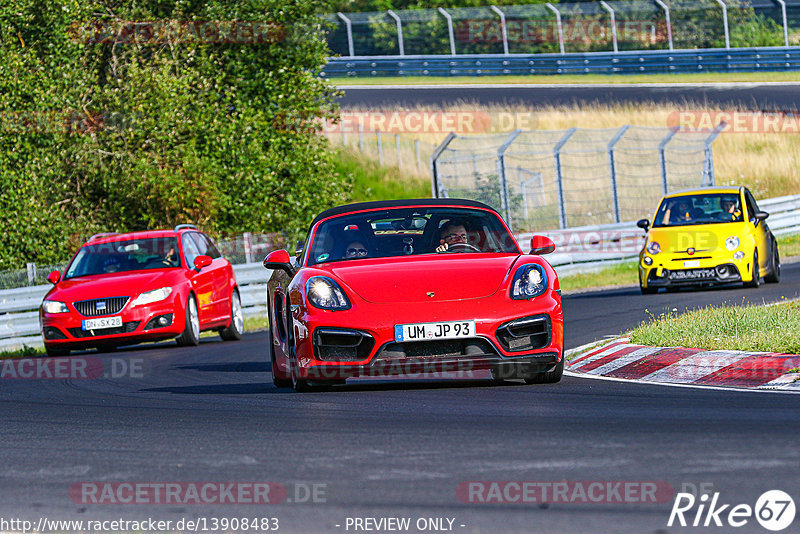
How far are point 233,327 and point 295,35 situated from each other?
37.8ft

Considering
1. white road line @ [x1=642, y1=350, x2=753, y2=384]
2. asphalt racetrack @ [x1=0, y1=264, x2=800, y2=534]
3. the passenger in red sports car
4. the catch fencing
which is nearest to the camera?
asphalt racetrack @ [x1=0, y1=264, x2=800, y2=534]

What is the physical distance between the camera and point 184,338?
17.5 meters

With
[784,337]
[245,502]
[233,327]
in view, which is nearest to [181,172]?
[233,327]

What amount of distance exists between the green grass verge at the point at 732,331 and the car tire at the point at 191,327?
6.52m

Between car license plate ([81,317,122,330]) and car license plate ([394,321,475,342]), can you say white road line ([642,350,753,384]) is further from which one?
car license plate ([81,317,122,330])

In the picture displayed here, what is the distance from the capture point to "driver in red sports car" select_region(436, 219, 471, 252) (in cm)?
1045

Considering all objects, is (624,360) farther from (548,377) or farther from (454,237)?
(454,237)

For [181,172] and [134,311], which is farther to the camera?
[181,172]

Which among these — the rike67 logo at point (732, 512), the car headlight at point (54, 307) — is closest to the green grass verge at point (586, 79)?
the car headlight at point (54, 307)

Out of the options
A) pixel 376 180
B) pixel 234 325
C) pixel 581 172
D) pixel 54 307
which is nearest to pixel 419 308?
pixel 54 307

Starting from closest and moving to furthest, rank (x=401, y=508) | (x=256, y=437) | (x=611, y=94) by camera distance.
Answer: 1. (x=401, y=508)
2. (x=256, y=437)
3. (x=611, y=94)

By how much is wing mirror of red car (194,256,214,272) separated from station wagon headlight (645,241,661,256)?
6.68 metres

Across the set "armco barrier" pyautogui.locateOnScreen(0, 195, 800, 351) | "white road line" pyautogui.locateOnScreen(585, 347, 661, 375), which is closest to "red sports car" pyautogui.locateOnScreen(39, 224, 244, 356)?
"armco barrier" pyautogui.locateOnScreen(0, 195, 800, 351)

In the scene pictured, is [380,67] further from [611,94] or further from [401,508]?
[401,508]
